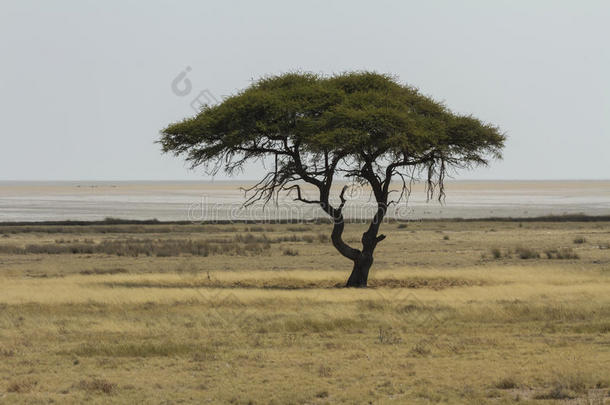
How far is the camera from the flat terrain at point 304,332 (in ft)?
48.8

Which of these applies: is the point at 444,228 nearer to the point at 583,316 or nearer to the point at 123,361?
the point at 583,316

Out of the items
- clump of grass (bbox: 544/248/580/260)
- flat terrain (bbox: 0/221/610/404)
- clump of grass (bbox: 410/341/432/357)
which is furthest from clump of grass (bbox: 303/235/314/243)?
clump of grass (bbox: 410/341/432/357)

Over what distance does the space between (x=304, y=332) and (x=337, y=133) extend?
931 cm

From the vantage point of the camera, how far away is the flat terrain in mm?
14875

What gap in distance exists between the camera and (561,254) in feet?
145

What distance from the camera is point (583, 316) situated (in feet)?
76.7

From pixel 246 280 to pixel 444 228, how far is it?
144 ft

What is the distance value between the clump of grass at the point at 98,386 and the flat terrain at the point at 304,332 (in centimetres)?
4

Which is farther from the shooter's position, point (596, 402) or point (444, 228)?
point (444, 228)

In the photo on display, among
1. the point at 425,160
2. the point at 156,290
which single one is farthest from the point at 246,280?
the point at 425,160

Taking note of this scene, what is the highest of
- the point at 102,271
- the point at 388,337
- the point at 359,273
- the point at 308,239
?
the point at 359,273

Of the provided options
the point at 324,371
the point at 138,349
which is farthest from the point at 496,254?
the point at 324,371

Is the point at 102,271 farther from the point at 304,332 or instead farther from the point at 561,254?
the point at 561,254

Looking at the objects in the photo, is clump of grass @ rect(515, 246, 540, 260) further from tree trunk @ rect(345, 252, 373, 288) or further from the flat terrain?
tree trunk @ rect(345, 252, 373, 288)
